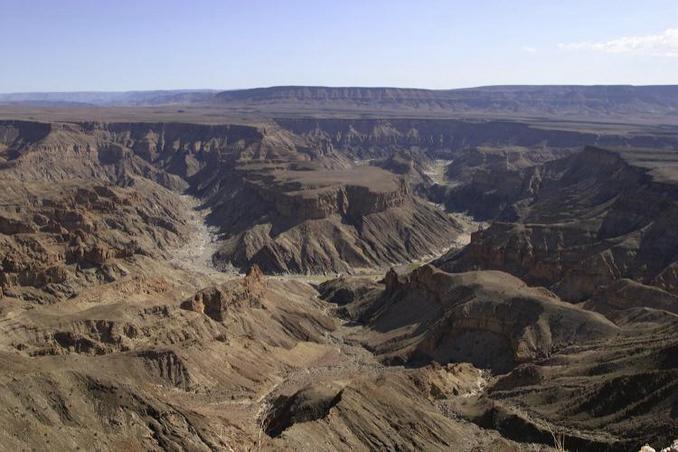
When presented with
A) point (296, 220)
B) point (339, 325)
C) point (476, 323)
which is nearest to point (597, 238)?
point (476, 323)

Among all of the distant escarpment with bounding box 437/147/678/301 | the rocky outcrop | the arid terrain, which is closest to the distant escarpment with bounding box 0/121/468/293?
the arid terrain

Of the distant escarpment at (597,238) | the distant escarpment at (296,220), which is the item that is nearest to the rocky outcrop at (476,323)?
the distant escarpment at (597,238)

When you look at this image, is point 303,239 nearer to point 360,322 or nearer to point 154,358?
point 360,322

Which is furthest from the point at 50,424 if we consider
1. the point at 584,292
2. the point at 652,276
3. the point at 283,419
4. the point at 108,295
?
the point at 652,276

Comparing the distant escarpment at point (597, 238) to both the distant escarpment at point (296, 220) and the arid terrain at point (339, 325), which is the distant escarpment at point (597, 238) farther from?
the distant escarpment at point (296, 220)

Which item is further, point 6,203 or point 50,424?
point 6,203

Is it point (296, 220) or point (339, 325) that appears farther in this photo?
point (296, 220)

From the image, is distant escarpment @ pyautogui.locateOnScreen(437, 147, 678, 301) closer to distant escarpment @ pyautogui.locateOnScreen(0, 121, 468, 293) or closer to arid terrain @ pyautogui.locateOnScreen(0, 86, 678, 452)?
arid terrain @ pyautogui.locateOnScreen(0, 86, 678, 452)

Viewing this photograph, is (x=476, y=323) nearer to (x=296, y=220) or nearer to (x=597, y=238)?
(x=597, y=238)
